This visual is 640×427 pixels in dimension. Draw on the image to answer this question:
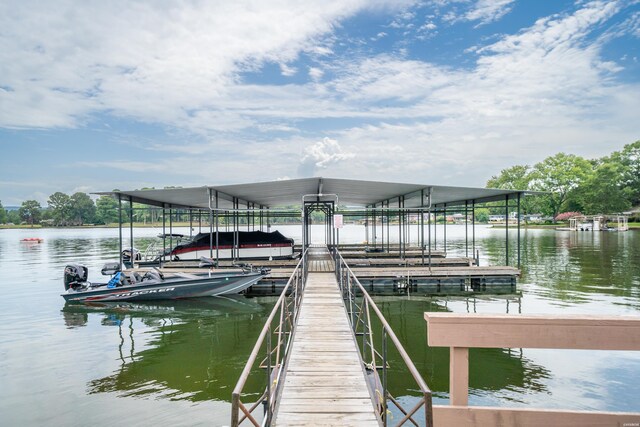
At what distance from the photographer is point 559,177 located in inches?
2498

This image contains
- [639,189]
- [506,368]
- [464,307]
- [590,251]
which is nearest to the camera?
[506,368]

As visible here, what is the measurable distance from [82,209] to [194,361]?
107 m

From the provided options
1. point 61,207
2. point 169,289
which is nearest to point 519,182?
point 169,289

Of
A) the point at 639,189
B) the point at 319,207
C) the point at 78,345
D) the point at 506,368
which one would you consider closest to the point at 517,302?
the point at 506,368

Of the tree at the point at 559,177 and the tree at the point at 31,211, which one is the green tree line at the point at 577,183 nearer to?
the tree at the point at 559,177

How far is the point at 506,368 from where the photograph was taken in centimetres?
757

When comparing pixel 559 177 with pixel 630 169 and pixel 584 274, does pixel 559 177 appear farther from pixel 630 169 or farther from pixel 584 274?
pixel 584 274

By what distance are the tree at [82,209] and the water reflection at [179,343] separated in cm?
9814

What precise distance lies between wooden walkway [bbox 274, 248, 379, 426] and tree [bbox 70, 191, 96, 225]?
10705 cm

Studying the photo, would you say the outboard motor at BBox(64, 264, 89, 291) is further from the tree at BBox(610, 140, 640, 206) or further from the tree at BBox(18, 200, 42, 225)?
the tree at BBox(18, 200, 42, 225)

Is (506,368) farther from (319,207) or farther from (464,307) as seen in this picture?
(319,207)

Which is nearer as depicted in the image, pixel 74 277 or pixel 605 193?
pixel 74 277

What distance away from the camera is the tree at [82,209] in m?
96.6

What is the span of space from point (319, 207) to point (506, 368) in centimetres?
1247
